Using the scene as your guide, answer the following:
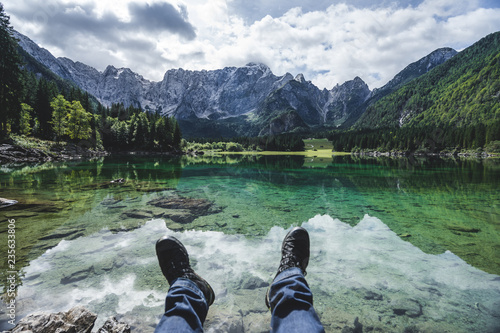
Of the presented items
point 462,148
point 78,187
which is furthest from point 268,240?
point 462,148

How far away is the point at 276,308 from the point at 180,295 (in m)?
1.63

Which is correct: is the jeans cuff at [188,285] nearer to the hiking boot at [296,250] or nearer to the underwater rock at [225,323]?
the underwater rock at [225,323]

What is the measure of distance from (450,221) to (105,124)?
116 metres

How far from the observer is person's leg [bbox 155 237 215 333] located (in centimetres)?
341

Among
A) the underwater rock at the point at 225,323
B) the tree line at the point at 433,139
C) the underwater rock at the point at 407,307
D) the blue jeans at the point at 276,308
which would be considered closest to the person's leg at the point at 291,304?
the blue jeans at the point at 276,308

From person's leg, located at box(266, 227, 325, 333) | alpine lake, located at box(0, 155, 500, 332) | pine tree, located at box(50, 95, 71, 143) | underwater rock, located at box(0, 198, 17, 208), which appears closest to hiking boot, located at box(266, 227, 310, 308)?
person's leg, located at box(266, 227, 325, 333)

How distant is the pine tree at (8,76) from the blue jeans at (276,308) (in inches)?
2403

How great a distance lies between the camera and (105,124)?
9962cm

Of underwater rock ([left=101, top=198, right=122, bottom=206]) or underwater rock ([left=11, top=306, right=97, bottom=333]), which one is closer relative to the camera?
underwater rock ([left=11, top=306, right=97, bottom=333])

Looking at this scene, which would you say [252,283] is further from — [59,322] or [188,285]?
[59,322]

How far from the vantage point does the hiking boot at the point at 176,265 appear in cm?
483

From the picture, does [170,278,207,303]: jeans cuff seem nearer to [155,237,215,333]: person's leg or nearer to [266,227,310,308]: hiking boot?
[155,237,215,333]: person's leg

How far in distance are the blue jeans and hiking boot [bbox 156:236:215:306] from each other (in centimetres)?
34

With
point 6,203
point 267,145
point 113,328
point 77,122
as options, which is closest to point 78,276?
point 113,328
